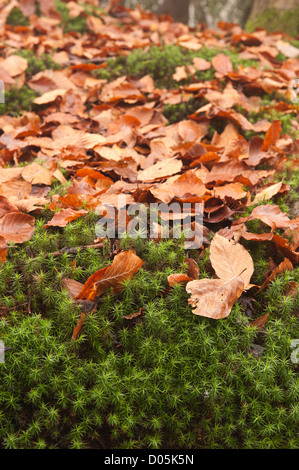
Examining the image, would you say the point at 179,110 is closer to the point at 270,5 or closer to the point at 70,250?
the point at 70,250

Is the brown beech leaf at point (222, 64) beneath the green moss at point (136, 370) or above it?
above

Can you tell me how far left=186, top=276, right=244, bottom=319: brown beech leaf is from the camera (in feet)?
6.47

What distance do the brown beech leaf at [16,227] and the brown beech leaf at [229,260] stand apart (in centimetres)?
111

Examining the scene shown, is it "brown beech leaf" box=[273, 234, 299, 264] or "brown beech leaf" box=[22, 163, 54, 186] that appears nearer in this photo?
"brown beech leaf" box=[273, 234, 299, 264]

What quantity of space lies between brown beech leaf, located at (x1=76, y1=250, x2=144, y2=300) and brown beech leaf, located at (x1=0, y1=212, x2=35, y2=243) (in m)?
0.53

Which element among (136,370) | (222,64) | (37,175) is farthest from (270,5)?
(136,370)

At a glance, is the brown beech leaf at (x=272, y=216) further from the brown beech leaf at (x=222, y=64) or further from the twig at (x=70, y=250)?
the brown beech leaf at (x=222, y=64)

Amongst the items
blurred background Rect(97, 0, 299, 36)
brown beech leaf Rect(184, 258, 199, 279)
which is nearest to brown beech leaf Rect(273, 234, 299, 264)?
brown beech leaf Rect(184, 258, 199, 279)

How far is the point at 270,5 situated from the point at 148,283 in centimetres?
631

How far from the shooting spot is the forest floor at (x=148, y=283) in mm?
1813

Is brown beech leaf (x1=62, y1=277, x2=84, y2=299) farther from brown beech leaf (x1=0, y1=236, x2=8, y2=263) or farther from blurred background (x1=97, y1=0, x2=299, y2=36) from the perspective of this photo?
blurred background (x1=97, y1=0, x2=299, y2=36)

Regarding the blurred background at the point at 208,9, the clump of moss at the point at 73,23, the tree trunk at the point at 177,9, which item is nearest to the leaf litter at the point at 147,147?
the clump of moss at the point at 73,23

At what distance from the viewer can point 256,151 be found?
10.7 ft
